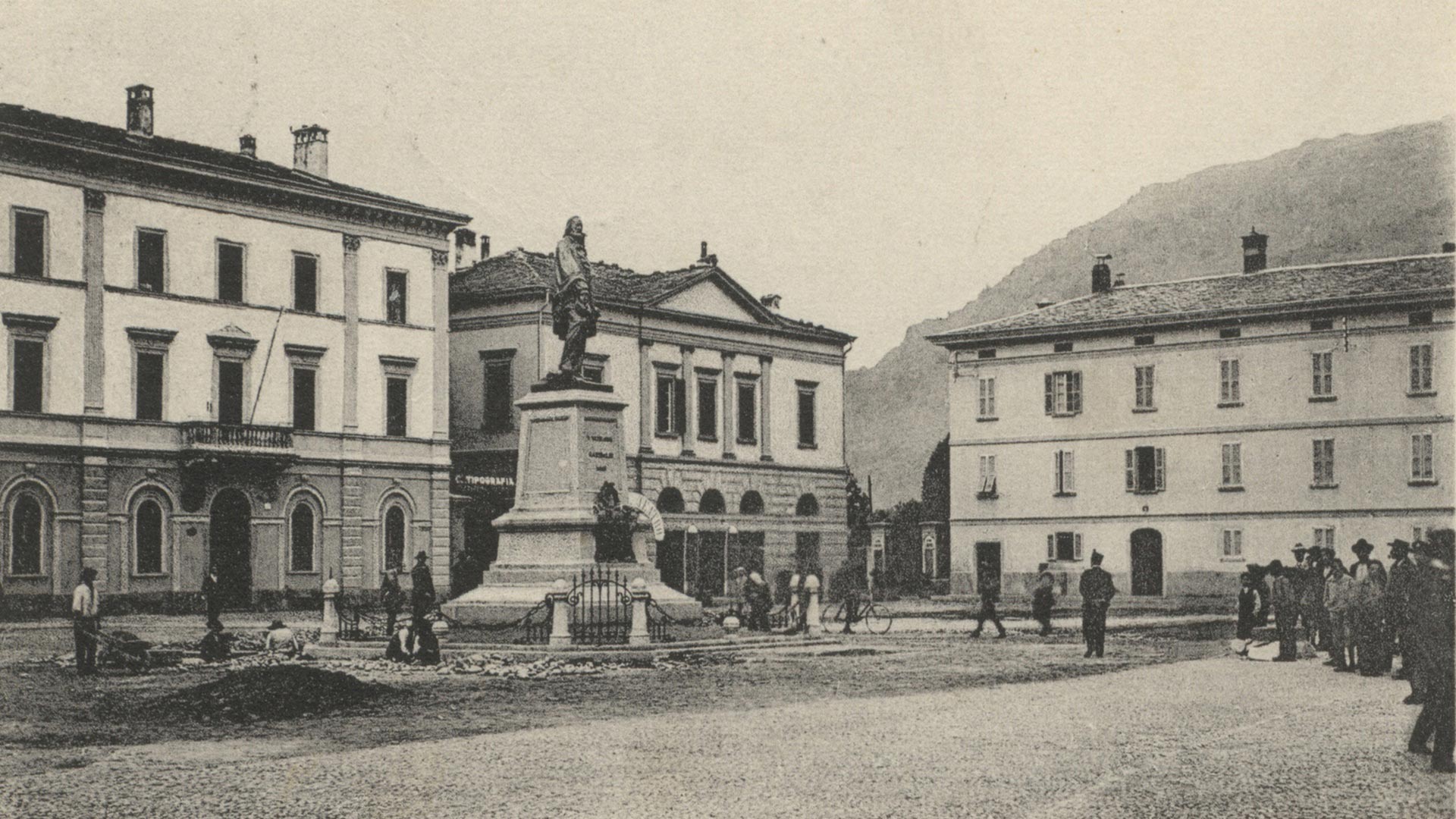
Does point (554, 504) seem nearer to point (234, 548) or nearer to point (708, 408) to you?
point (234, 548)

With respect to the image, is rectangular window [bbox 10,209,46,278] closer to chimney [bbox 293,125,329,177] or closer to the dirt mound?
chimney [bbox 293,125,329,177]

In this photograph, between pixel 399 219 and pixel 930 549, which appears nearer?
pixel 399 219

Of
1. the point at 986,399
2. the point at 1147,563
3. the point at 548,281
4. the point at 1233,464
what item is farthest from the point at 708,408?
the point at 1233,464

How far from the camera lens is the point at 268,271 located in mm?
36531

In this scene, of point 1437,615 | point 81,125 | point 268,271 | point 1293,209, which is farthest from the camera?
point 1293,209

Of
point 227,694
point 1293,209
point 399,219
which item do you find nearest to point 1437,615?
point 227,694

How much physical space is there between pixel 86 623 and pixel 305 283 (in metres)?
21.0

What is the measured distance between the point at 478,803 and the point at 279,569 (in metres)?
29.8

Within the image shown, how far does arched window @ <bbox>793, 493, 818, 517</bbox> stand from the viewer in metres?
52.0

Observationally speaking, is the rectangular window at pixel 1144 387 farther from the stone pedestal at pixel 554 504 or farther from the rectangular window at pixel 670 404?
the stone pedestal at pixel 554 504

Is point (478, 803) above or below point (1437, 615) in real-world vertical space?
below

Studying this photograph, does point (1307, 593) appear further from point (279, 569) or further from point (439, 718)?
point (279, 569)

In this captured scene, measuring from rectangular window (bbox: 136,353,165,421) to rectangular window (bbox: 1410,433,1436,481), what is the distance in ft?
100

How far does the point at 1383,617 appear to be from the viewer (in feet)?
52.6
